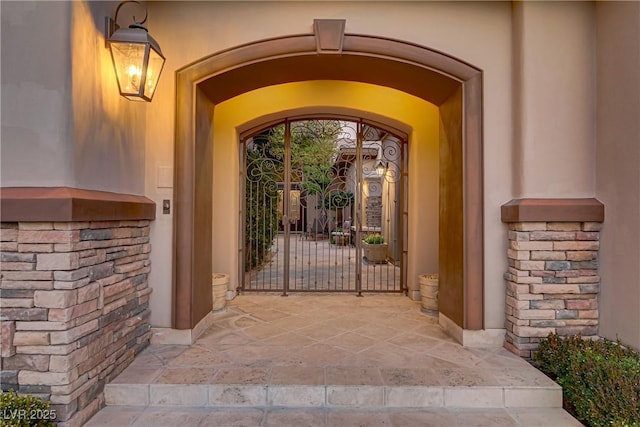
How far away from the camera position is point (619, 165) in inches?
113

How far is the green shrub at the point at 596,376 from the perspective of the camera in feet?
7.15

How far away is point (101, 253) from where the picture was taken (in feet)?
8.51

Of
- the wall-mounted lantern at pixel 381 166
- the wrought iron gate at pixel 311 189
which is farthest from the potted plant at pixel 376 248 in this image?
the wall-mounted lantern at pixel 381 166

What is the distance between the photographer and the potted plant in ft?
24.8

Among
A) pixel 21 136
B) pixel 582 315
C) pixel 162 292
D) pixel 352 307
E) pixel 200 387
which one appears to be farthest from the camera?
pixel 352 307

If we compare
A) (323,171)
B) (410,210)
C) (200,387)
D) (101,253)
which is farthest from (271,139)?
(200,387)

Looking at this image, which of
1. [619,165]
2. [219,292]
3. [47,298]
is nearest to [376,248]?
[219,292]

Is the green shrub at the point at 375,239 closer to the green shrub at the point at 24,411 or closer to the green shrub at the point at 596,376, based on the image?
the green shrub at the point at 596,376

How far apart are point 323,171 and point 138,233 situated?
3190mm

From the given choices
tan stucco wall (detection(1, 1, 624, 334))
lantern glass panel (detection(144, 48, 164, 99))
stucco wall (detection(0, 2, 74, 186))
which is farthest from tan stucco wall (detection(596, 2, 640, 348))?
stucco wall (detection(0, 2, 74, 186))

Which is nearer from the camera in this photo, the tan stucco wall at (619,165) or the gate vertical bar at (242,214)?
the tan stucco wall at (619,165)

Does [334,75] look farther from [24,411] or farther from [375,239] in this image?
[375,239]

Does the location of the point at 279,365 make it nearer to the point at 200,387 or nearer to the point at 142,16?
the point at 200,387

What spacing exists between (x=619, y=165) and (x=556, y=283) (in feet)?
3.68
